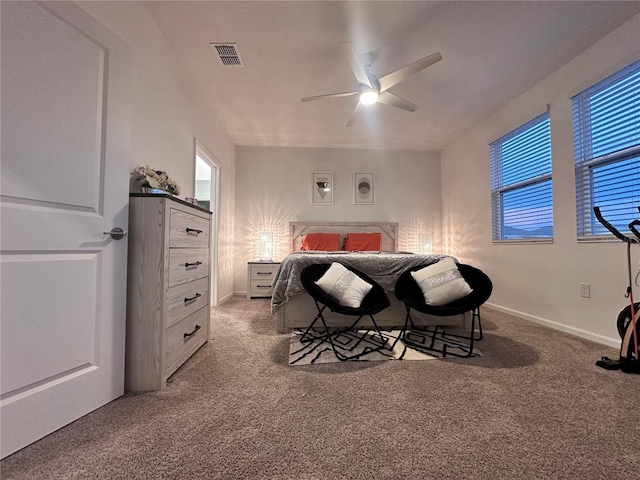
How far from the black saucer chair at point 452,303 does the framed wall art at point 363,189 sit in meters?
2.56

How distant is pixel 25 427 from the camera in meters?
1.07

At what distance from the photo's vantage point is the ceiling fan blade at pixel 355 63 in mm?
2126

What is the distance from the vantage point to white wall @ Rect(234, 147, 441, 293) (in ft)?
15.7

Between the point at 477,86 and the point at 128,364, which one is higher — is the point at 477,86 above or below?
above

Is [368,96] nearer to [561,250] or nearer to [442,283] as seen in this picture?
[442,283]

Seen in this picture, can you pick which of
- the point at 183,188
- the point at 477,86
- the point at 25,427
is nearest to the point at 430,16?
the point at 477,86

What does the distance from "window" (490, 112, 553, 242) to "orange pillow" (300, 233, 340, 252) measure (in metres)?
2.44

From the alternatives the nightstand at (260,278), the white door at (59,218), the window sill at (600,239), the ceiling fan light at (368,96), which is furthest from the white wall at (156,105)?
the window sill at (600,239)

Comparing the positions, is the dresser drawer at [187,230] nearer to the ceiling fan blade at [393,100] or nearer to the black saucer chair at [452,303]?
the black saucer chair at [452,303]

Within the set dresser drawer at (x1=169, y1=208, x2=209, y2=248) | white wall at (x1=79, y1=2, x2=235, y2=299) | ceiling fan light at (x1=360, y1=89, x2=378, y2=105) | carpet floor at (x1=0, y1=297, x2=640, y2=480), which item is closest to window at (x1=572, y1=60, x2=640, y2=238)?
carpet floor at (x1=0, y1=297, x2=640, y2=480)

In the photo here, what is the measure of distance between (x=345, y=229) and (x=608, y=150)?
3.35 m

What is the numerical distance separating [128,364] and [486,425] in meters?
1.91

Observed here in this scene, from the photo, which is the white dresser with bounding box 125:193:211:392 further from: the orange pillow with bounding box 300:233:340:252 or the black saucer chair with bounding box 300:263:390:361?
the orange pillow with bounding box 300:233:340:252

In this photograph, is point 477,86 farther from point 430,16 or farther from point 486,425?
point 486,425
